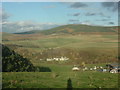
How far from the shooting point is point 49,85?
8164 millimetres

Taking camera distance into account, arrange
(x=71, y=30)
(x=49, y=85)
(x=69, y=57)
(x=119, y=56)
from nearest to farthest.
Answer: (x=49, y=85), (x=119, y=56), (x=69, y=57), (x=71, y=30)

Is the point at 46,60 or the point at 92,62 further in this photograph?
the point at 46,60

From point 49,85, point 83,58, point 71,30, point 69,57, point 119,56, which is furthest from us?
point 71,30

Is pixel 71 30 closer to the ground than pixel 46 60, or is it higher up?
higher up

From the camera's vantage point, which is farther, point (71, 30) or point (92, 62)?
point (71, 30)

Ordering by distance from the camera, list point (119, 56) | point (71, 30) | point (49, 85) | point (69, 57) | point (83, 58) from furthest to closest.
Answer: point (71, 30), point (69, 57), point (83, 58), point (119, 56), point (49, 85)

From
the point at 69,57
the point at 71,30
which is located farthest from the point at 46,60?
the point at 71,30

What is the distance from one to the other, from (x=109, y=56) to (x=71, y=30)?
3634 cm

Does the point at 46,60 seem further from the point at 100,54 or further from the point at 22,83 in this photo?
the point at 22,83

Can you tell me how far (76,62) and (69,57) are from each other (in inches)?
90.6

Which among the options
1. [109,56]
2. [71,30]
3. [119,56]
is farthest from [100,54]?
[71,30]

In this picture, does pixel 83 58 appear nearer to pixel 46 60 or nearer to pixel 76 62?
pixel 76 62

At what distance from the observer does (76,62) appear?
21297mm

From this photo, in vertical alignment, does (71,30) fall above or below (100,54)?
above
